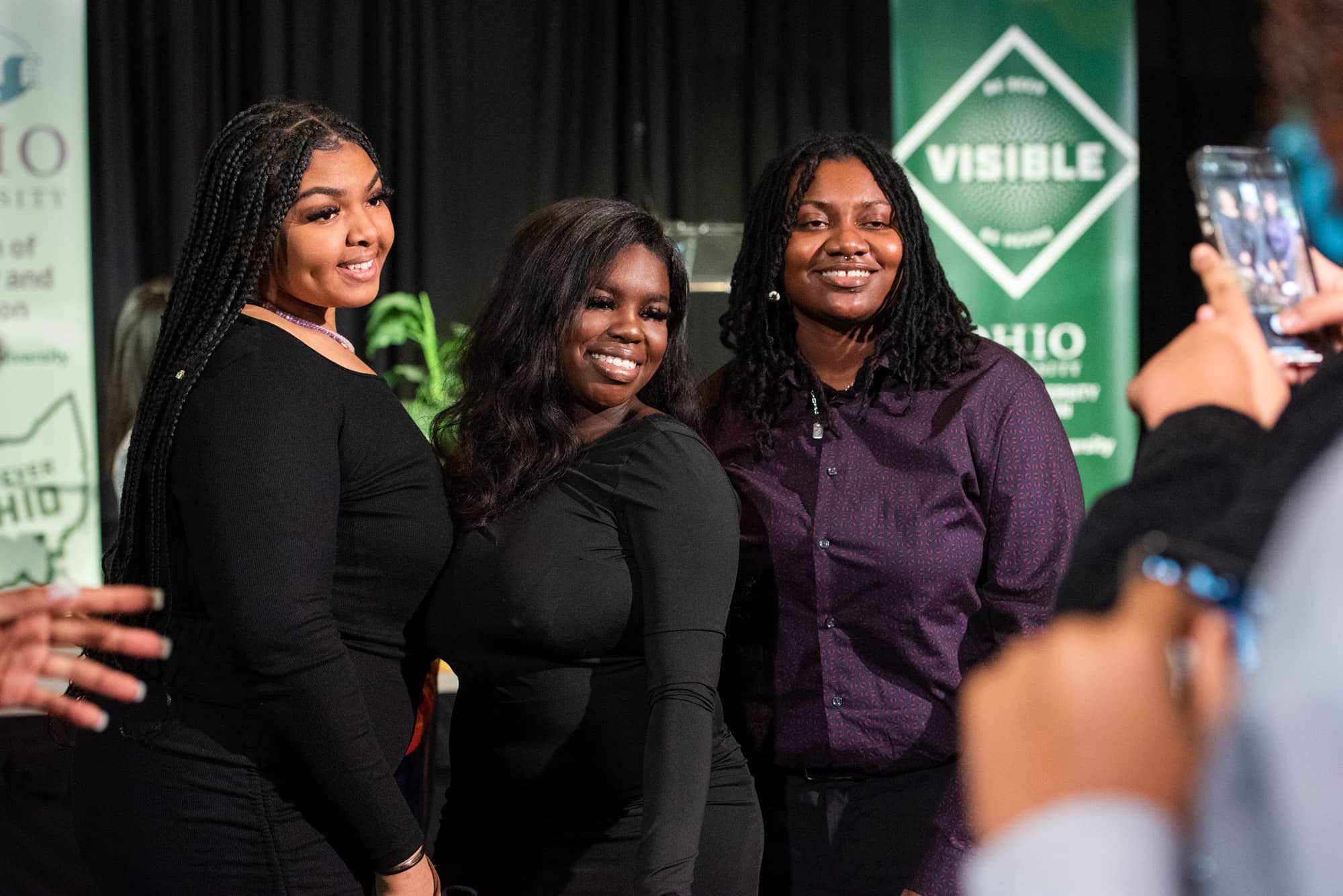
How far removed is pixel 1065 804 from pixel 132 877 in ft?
4.38

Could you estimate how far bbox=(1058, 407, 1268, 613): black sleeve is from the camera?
0.59 m

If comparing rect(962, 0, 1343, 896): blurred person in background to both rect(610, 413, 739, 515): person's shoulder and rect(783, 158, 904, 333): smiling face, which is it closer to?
rect(610, 413, 739, 515): person's shoulder

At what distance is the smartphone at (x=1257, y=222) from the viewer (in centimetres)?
83

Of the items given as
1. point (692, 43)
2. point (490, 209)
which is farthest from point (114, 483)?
point (692, 43)

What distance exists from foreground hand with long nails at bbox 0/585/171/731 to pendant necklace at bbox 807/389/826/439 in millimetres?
1056

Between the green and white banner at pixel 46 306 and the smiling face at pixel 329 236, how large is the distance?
3.14m

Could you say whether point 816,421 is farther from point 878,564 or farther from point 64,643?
point 64,643

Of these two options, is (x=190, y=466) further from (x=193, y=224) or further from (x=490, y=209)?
(x=490, y=209)

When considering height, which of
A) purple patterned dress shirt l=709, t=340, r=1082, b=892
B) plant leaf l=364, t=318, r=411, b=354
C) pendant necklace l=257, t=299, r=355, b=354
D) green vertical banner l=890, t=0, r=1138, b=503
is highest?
green vertical banner l=890, t=0, r=1138, b=503

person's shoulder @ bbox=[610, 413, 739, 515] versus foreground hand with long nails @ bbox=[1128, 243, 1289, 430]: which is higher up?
foreground hand with long nails @ bbox=[1128, 243, 1289, 430]

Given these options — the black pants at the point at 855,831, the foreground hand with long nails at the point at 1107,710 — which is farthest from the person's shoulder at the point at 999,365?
the foreground hand with long nails at the point at 1107,710

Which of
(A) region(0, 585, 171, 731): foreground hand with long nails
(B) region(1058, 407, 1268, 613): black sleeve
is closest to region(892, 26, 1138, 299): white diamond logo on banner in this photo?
(A) region(0, 585, 171, 731): foreground hand with long nails

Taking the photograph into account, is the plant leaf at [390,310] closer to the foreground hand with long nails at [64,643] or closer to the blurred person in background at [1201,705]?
the foreground hand with long nails at [64,643]

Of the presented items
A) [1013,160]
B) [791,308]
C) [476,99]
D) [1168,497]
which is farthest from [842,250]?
[476,99]
